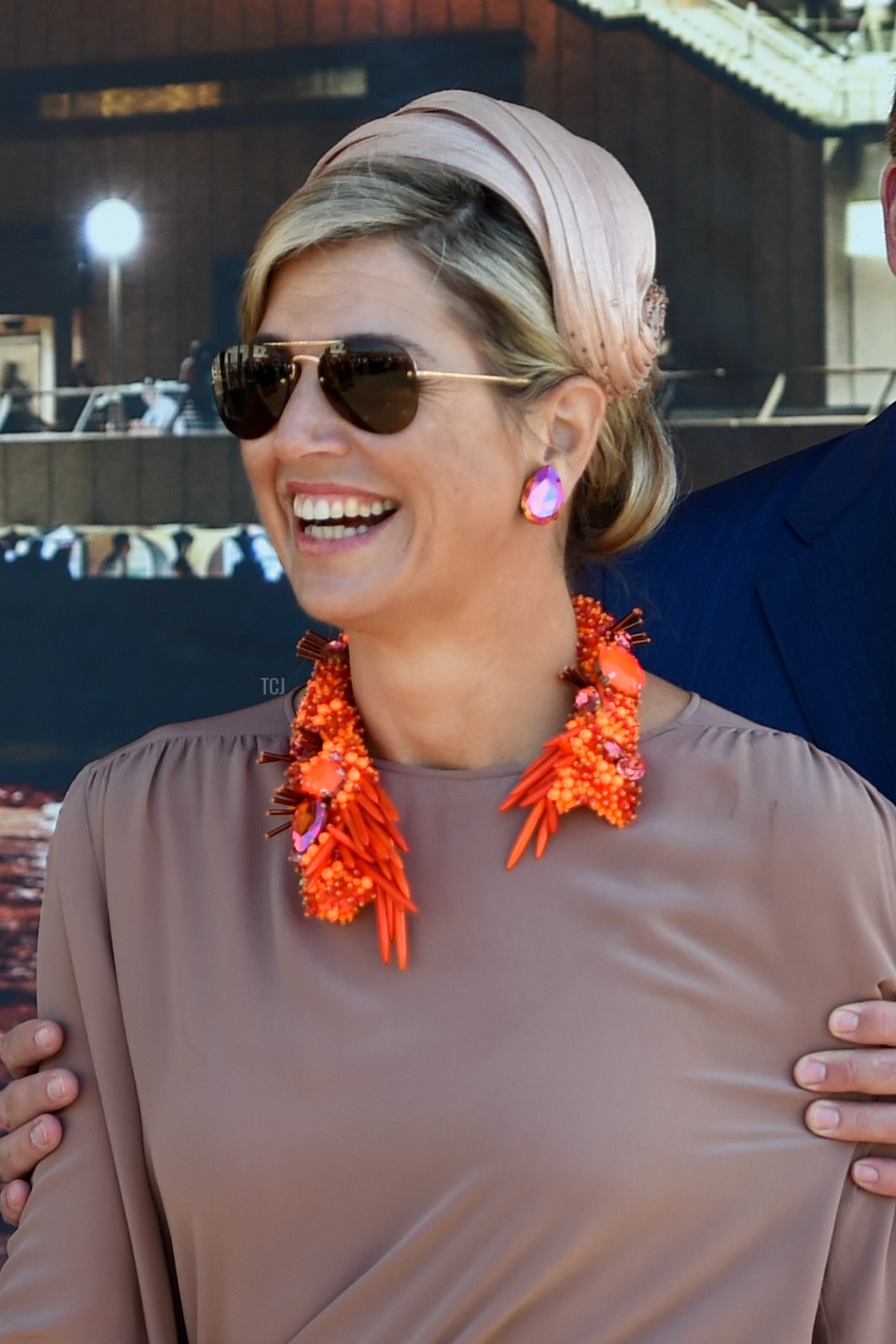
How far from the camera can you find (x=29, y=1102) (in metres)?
1.62

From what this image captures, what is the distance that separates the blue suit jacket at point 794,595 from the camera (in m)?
2.16

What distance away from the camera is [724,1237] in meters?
1.48

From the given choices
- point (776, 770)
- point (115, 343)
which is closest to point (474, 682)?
point (776, 770)

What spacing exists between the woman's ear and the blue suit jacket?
0.46m

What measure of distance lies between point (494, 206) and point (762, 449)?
1587 mm

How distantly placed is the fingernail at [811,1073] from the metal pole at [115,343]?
1970 mm

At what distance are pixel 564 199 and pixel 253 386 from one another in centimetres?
34

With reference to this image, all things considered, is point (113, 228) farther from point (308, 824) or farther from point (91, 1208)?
point (91, 1208)

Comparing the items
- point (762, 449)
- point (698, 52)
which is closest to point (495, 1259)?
point (762, 449)

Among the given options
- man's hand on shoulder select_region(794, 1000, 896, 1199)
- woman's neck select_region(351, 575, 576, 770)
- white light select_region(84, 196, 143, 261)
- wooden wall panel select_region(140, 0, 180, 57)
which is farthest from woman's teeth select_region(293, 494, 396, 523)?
wooden wall panel select_region(140, 0, 180, 57)

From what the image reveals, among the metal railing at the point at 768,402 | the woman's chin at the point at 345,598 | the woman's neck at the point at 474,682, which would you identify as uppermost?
the metal railing at the point at 768,402

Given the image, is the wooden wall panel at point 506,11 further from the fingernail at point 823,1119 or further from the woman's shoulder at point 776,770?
the fingernail at point 823,1119

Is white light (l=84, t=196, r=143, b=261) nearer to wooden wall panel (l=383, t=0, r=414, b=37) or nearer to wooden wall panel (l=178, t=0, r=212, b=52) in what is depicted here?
wooden wall panel (l=178, t=0, r=212, b=52)

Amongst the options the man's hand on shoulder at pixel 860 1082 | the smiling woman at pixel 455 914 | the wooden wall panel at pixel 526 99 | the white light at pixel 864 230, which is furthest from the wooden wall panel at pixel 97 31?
the man's hand on shoulder at pixel 860 1082
